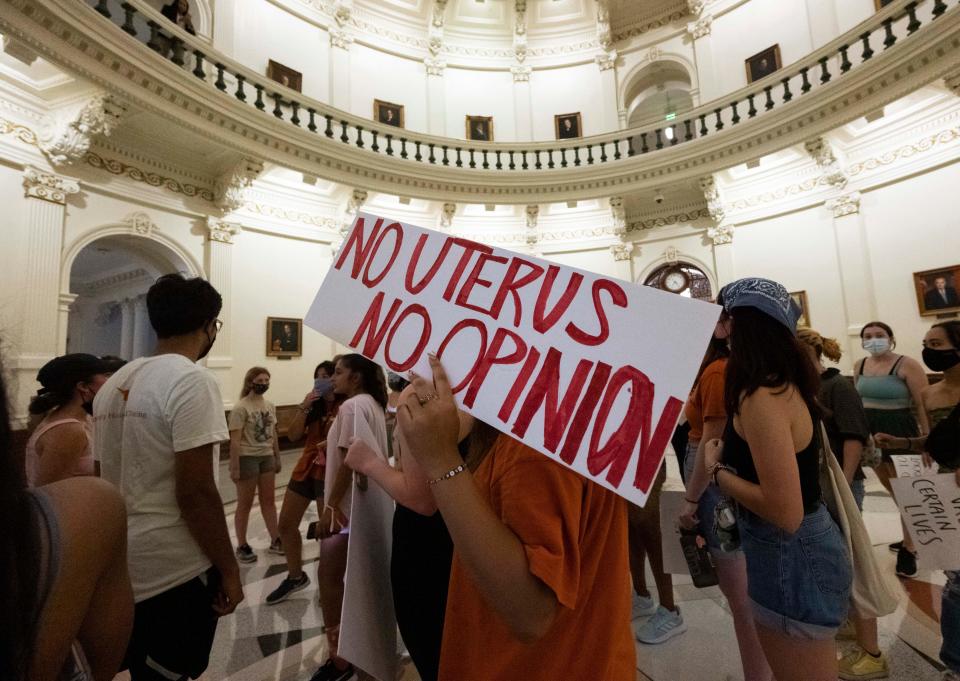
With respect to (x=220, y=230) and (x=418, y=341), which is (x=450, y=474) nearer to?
(x=418, y=341)

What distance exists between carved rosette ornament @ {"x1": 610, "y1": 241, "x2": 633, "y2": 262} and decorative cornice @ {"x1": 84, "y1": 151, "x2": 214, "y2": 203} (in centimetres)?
908

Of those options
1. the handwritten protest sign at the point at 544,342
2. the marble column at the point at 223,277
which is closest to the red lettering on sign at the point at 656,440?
the handwritten protest sign at the point at 544,342

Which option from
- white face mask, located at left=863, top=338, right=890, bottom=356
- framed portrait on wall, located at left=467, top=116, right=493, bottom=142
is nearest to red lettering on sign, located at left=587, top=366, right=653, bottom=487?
white face mask, located at left=863, top=338, right=890, bottom=356

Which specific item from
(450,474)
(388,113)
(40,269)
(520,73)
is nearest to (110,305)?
(40,269)

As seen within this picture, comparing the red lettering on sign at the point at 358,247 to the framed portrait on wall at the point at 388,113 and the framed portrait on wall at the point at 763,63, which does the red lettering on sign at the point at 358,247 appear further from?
the framed portrait on wall at the point at 763,63

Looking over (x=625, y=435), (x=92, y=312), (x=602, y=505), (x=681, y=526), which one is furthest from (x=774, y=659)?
(x=92, y=312)

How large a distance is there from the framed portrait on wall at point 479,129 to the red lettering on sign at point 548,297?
12478 mm

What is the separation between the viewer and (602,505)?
885 mm

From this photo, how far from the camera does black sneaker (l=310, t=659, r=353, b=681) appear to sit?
2.21 meters

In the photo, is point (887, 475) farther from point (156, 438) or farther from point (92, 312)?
point (92, 312)

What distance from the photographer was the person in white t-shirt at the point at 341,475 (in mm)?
2176

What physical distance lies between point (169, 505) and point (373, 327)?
1.01 m

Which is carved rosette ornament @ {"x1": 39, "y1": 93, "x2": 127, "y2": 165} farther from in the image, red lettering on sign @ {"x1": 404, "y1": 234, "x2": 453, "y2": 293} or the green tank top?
the green tank top

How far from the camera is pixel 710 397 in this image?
1978 mm
